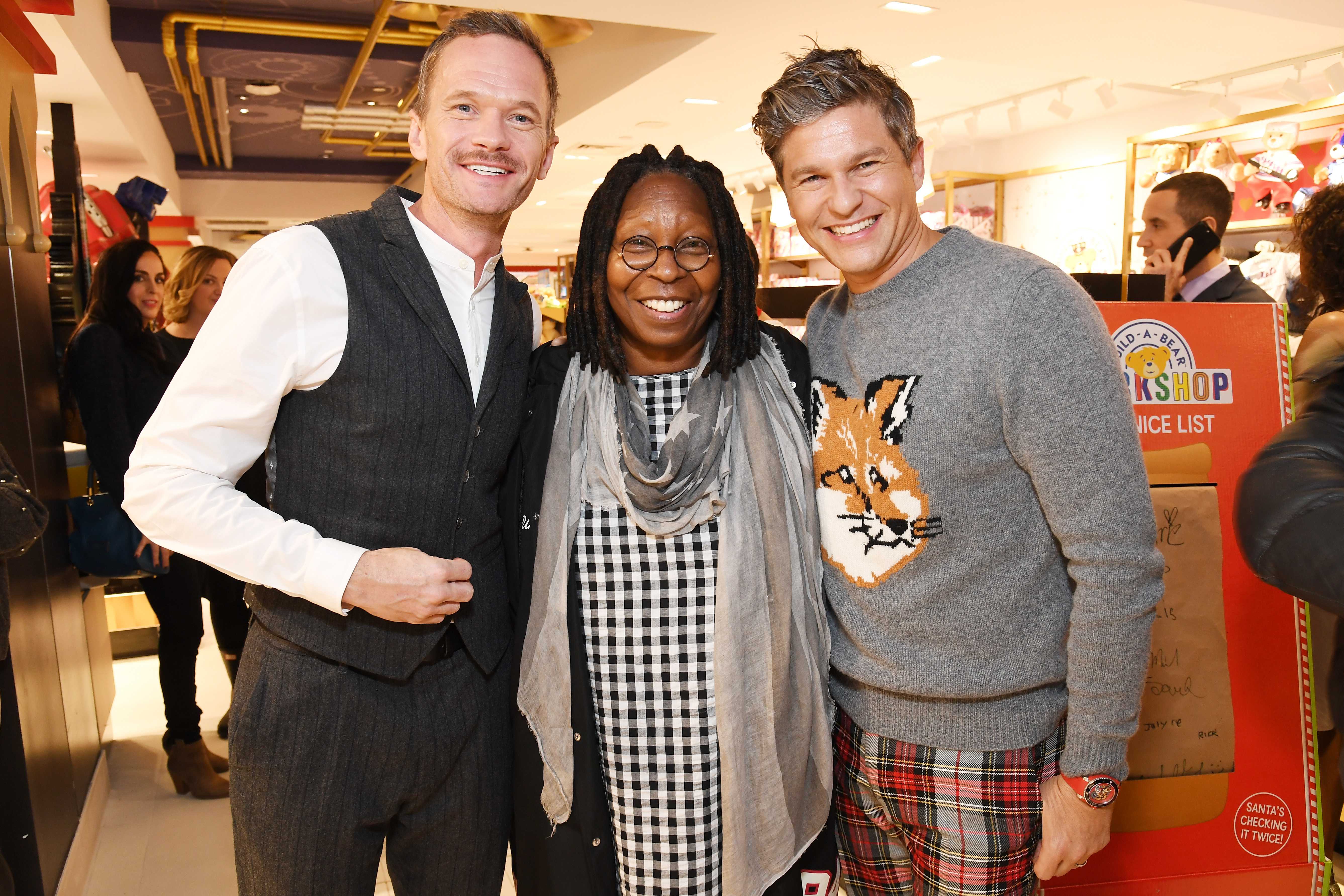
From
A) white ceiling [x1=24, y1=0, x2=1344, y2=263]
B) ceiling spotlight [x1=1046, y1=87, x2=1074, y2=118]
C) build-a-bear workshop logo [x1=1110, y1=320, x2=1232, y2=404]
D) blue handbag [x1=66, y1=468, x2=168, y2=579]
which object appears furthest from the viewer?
ceiling spotlight [x1=1046, y1=87, x2=1074, y2=118]

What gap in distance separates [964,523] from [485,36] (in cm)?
116

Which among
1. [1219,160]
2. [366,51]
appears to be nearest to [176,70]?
[366,51]

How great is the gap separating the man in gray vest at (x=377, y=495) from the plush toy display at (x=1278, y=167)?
507cm

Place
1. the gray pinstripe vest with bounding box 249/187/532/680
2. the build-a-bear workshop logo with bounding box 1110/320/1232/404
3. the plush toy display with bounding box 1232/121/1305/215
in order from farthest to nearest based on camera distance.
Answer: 1. the plush toy display with bounding box 1232/121/1305/215
2. the build-a-bear workshop logo with bounding box 1110/320/1232/404
3. the gray pinstripe vest with bounding box 249/187/532/680

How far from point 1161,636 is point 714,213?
4.54 ft

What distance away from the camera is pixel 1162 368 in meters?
2.13

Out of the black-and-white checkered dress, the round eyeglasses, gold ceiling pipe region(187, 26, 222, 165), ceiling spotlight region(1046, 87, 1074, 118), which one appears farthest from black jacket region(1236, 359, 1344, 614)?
gold ceiling pipe region(187, 26, 222, 165)

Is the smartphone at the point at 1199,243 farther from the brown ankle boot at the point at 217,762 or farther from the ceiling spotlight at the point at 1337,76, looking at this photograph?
the brown ankle boot at the point at 217,762

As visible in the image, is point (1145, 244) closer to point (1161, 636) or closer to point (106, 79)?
point (1161, 636)

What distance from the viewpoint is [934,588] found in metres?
1.42

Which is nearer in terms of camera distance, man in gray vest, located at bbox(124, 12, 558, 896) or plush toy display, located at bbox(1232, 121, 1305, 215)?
man in gray vest, located at bbox(124, 12, 558, 896)

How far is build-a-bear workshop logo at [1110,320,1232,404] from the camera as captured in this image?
213cm

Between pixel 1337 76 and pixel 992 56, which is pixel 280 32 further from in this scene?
pixel 1337 76

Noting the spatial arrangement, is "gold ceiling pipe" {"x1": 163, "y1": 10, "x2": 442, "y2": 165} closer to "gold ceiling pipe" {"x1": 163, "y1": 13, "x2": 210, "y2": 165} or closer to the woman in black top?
"gold ceiling pipe" {"x1": 163, "y1": 13, "x2": 210, "y2": 165}
